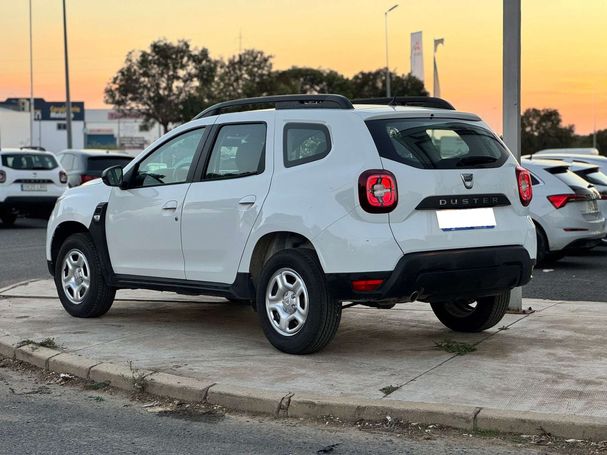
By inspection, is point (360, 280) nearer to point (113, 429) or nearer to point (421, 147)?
point (421, 147)

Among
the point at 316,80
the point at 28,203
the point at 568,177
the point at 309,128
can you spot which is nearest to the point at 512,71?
the point at 309,128

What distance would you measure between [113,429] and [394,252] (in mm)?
2152

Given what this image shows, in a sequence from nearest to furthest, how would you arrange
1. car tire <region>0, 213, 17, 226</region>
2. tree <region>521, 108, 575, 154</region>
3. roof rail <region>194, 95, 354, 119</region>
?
roof rail <region>194, 95, 354, 119</region>
car tire <region>0, 213, 17, 226</region>
tree <region>521, 108, 575, 154</region>

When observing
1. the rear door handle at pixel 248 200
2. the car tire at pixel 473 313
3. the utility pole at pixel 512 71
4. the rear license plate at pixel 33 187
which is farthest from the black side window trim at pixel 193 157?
the rear license plate at pixel 33 187

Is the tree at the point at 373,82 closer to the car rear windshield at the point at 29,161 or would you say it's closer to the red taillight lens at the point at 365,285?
the car rear windshield at the point at 29,161

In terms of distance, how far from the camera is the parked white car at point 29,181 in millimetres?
20500

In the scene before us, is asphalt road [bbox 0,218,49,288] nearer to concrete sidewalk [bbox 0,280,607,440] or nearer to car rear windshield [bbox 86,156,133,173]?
car rear windshield [bbox 86,156,133,173]

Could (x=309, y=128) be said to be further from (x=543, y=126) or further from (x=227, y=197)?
(x=543, y=126)

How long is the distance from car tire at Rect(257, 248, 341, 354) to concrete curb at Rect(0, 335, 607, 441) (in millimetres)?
921

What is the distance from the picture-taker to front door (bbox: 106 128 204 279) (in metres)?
7.73

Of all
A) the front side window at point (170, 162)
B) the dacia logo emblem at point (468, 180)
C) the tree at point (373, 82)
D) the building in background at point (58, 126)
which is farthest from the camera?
the building in background at point (58, 126)

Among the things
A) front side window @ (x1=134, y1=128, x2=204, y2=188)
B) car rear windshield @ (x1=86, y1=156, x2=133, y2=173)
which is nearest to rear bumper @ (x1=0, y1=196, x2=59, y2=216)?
car rear windshield @ (x1=86, y1=156, x2=133, y2=173)

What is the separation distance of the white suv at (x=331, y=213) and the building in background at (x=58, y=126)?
11718 cm

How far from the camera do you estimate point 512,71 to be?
8.53 metres
